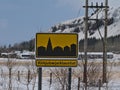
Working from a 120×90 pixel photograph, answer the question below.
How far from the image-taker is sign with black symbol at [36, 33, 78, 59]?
9203mm

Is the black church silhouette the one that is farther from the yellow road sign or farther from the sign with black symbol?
the yellow road sign

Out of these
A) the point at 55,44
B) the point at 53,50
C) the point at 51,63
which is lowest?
the point at 51,63

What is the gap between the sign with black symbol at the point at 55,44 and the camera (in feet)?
30.2

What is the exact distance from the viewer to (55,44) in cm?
923

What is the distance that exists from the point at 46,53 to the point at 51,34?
0.37m

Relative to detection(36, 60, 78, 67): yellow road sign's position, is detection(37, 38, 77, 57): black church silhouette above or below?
above

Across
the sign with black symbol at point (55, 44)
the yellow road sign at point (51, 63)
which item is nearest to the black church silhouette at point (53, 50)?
the sign with black symbol at point (55, 44)

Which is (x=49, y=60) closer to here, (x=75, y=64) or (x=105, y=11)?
(x=75, y=64)

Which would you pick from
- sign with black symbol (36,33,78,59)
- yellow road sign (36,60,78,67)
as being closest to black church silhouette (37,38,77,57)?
sign with black symbol (36,33,78,59)

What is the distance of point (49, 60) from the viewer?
9234 mm

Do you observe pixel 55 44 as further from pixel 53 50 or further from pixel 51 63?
pixel 51 63

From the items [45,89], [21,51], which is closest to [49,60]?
[45,89]

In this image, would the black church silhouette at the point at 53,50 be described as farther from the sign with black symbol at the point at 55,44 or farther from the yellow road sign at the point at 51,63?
the yellow road sign at the point at 51,63

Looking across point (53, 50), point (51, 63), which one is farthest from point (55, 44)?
point (51, 63)
